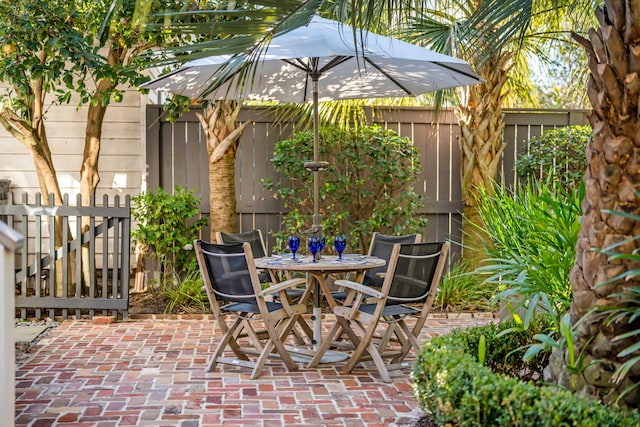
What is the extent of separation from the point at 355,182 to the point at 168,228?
208 cm

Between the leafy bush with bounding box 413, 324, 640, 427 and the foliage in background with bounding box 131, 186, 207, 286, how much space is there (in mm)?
4731

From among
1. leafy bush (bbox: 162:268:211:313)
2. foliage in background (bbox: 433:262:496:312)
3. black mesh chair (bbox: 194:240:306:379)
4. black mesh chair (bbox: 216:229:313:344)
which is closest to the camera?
black mesh chair (bbox: 194:240:306:379)

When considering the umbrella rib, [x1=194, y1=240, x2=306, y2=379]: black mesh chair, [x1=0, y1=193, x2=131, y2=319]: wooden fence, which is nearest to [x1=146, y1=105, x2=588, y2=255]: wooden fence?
[x1=0, y1=193, x2=131, y2=319]: wooden fence

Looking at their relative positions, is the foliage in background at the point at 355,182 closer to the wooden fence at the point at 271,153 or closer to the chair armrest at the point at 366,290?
the wooden fence at the point at 271,153

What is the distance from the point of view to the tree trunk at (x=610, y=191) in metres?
3.34

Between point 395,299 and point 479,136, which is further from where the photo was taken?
point 479,136

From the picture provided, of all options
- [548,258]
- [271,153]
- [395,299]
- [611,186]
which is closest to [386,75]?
[395,299]

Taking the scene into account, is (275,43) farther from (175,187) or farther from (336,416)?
(175,187)

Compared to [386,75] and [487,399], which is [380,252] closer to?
[386,75]

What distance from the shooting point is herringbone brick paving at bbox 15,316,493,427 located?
4.36m

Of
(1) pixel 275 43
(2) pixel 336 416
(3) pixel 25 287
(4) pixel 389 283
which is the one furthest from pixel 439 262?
(3) pixel 25 287

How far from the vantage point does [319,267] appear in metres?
5.44

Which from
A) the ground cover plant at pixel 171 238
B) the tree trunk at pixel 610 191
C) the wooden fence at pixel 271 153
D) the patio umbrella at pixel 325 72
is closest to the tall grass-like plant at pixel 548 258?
the tree trunk at pixel 610 191

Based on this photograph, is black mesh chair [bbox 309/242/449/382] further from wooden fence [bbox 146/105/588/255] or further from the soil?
wooden fence [bbox 146/105/588/255]
